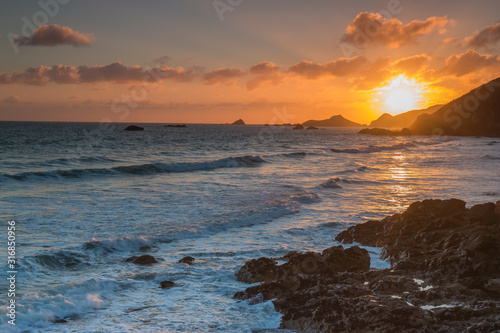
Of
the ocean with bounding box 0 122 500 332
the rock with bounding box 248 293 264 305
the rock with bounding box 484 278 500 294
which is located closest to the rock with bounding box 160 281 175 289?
the ocean with bounding box 0 122 500 332

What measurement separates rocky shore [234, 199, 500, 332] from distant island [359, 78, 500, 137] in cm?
11966

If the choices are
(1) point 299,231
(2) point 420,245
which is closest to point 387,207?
(1) point 299,231

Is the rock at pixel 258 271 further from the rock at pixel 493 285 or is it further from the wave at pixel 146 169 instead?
the wave at pixel 146 169

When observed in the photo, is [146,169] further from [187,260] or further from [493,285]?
[493,285]

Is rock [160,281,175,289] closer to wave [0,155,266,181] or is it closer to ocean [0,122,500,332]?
ocean [0,122,500,332]

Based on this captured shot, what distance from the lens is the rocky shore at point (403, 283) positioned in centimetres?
579

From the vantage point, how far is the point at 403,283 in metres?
7.30

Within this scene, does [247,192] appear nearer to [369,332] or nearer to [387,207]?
[387,207]

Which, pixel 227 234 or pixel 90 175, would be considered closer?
pixel 227 234

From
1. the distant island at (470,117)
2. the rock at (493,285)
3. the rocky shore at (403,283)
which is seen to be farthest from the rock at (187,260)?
the distant island at (470,117)

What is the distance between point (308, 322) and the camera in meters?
6.27

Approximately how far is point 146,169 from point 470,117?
118 m

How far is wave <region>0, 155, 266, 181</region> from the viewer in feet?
87.2

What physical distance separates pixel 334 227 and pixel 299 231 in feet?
4.75
